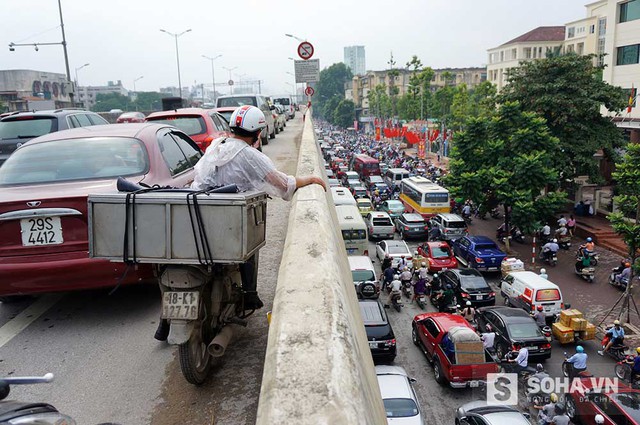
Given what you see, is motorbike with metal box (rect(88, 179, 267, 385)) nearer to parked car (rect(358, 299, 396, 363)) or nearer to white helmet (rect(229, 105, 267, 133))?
white helmet (rect(229, 105, 267, 133))

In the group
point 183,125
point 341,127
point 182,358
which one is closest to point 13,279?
point 182,358

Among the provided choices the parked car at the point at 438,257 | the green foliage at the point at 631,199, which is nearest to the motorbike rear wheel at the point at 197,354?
the green foliage at the point at 631,199

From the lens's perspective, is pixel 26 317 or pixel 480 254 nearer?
pixel 26 317

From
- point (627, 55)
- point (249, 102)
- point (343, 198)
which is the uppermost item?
point (627, 55)

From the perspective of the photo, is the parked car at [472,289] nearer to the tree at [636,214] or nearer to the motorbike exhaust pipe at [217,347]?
the tree at [636,214]

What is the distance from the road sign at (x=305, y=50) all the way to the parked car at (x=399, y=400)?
39.5ft

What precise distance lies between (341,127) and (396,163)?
58240mm

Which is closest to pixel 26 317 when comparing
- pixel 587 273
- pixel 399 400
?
pixel 399 400

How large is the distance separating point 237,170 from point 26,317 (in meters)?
2.34

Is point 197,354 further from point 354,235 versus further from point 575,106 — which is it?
point 575,106

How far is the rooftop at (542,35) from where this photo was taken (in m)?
58.8

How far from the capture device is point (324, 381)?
167cm

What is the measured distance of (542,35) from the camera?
59531 mm

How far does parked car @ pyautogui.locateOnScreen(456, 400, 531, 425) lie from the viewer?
8991mm
